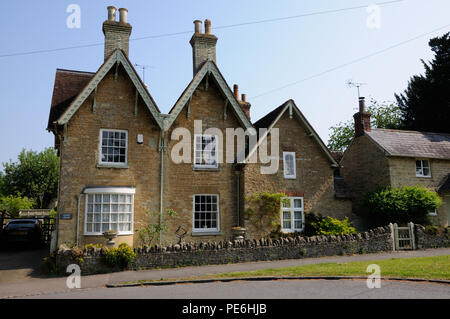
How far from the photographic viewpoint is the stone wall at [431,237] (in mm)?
19031

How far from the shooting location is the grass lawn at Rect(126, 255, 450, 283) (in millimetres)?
11320

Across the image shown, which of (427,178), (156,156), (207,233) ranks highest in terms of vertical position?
(156,156)

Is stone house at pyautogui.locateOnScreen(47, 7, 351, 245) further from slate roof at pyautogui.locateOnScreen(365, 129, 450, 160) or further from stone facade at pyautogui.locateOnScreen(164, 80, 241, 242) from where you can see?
slate roof at pyautogui.locateOnScreen(365, 129, 450, 160)

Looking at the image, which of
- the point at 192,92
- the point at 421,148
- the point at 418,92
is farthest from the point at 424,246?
the point at 418,92

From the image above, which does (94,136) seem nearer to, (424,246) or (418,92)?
(424,246)

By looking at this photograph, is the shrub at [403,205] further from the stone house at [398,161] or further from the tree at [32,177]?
the tree at [32,177]

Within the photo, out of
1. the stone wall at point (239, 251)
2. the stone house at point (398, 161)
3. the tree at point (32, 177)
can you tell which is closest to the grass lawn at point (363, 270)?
the stone wall at point (239, 251)

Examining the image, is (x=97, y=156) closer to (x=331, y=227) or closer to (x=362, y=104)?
(x=331, y=227)

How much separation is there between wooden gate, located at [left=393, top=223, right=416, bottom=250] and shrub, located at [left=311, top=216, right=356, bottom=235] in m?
2.25

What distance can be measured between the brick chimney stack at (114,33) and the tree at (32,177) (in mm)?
40402

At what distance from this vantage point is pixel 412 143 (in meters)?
25.8

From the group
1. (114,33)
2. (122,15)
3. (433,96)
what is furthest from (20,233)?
(433,96)

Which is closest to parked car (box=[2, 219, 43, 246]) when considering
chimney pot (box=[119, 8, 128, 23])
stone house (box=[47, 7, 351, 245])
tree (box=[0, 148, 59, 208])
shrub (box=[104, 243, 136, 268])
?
stone house (box=[47, 7, 351, 245])

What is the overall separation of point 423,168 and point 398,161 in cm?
252
